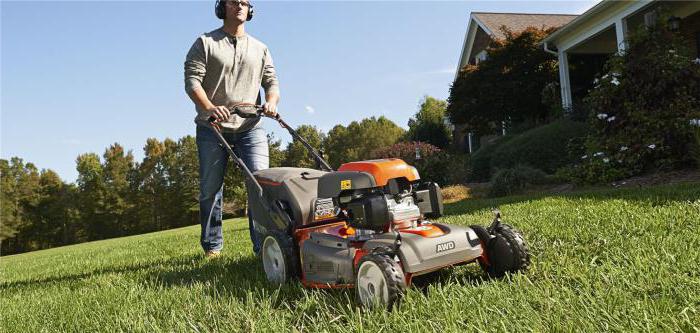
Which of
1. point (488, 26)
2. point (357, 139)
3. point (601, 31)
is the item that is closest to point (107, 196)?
point (357, 139)

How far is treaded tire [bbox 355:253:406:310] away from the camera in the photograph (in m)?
2.17

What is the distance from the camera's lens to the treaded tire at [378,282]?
85.4 inches

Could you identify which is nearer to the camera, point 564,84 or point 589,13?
point 589,13

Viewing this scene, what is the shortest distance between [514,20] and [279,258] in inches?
832

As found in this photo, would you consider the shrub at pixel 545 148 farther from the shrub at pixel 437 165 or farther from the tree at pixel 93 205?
the tree at pixel 93 205

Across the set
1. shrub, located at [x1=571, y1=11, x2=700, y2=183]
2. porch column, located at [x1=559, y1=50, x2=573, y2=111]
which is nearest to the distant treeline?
porch column, located at [x1=559, y1=50, x2=573, y2=111]

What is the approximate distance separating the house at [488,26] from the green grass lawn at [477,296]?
1731cm

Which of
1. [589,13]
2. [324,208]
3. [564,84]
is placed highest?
[589,13]

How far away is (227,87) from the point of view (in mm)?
4305

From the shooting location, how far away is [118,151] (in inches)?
1642

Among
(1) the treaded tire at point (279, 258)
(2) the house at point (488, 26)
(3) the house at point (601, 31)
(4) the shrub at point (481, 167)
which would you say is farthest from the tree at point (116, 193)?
(1) the treaded tire at point (279, 258)

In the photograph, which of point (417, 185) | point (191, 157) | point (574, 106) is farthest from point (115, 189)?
point (417, 185)

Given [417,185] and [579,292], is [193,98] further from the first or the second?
[579,292]

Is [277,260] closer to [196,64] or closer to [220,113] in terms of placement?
[220,113]
